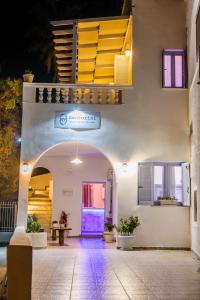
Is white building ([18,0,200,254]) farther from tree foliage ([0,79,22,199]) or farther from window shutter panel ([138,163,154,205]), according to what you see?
tree foliage ([0,79,22,199])

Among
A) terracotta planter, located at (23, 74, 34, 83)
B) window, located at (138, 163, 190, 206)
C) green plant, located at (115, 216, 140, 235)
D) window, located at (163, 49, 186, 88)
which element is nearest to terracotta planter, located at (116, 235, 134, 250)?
green plant, located at (115, 216, 140, 235)

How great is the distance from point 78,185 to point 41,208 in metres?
2.95

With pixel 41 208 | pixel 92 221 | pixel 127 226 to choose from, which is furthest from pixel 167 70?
pixel 41 208

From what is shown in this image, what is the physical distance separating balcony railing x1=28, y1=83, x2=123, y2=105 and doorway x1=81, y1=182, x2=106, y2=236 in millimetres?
5108

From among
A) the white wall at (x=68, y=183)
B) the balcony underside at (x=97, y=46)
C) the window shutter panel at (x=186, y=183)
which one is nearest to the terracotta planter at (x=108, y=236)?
the white wall at (x=68, y=183)

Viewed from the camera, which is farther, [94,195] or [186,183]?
[94,195]

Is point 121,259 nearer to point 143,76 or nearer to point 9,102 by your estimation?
point 143,76

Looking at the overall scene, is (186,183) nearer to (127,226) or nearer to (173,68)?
(127,226)

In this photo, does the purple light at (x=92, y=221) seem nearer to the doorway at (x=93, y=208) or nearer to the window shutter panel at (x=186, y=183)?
the doorway at (x=93, y=208)

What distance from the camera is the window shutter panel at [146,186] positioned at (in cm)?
1351

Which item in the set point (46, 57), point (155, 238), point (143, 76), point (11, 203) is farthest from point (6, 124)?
point (46, 57)

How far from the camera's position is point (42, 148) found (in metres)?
13.7

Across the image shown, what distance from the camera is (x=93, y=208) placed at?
1866cm

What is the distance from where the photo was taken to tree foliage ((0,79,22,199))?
656 inches
